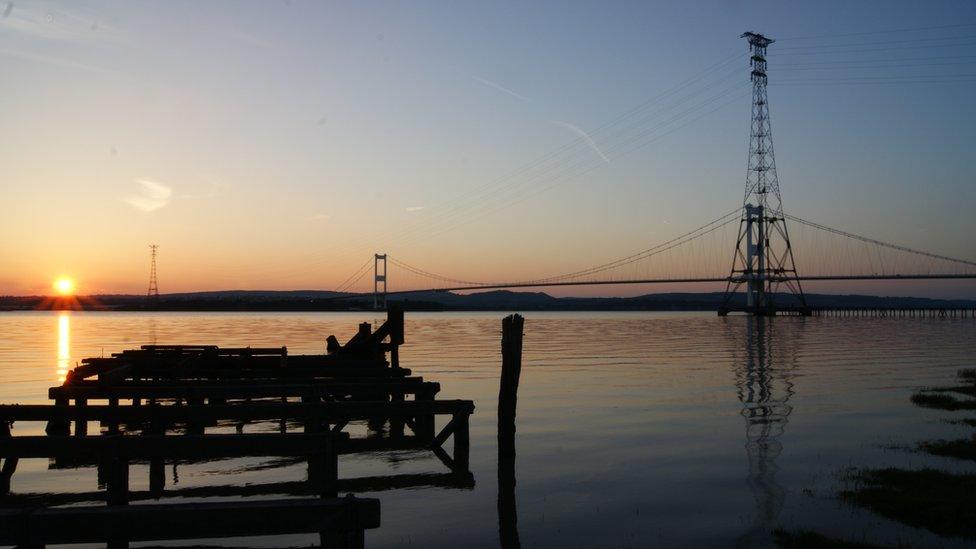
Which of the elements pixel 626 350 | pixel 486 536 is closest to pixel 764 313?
pixel 626 350

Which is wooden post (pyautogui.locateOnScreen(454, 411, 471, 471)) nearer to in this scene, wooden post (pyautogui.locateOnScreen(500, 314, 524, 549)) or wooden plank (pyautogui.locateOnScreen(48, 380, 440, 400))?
wooden post (pyautogui.locateOnScreen(500, 314, 524, 549))

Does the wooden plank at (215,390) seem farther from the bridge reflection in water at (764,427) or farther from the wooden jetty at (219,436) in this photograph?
the bridge reflection in water at (764,427)

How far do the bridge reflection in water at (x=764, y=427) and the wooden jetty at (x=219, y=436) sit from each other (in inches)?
160

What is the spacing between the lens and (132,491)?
419 inches

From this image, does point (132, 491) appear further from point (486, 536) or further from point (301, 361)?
point (301, 361)

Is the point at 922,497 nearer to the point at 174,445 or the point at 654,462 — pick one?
the point at 654,462

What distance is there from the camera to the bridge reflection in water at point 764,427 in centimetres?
941

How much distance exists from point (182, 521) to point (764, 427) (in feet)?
44.2

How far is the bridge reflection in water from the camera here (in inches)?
370

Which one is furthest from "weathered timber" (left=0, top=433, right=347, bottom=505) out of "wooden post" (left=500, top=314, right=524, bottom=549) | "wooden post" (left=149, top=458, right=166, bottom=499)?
"wooden post" (left=500, top=314, right=524, bottom=549)

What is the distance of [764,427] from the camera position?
52.7ft

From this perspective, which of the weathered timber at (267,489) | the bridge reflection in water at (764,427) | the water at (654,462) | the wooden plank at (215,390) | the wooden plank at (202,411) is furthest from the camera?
the wooden plank at (215,390)

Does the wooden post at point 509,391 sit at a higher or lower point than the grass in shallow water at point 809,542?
higher

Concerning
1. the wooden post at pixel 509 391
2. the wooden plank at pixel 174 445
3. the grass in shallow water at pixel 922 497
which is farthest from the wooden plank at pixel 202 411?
the grass in shallow water at pixel 922 497
